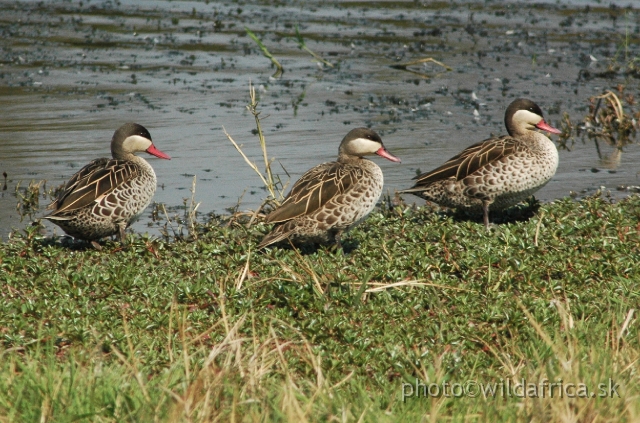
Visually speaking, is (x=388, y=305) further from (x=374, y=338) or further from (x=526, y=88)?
(x=526, y=88)

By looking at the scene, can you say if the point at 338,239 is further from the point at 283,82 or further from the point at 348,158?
the point at 283,82

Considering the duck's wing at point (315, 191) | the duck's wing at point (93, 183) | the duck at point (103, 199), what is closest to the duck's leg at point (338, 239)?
the duck's wing at point (315, 191)

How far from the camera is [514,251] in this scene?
7055 mm

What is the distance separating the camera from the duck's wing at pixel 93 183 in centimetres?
746

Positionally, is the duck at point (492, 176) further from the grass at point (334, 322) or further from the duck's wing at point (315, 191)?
the duck's wing at point (315, 191)

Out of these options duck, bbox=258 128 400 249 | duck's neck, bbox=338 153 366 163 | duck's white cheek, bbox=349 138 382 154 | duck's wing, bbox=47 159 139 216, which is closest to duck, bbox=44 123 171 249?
duck's wing, bbox=47 159 139 216

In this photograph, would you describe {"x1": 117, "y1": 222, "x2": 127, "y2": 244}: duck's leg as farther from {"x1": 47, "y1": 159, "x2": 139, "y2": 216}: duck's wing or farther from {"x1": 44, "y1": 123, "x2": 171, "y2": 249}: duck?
{"x1": 47, "y1": 159, "x2": 139, "y2": 216}: duck's wing

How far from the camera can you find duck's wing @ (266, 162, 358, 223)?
23.8 feet

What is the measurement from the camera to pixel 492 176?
8094 mm

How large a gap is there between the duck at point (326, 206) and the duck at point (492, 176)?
0.92 meters

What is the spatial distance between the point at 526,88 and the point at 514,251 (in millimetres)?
7883

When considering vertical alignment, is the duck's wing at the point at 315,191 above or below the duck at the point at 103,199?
above

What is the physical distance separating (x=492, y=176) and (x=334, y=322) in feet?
10.1

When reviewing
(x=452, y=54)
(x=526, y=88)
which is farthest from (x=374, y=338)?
(x=452, y=54)
